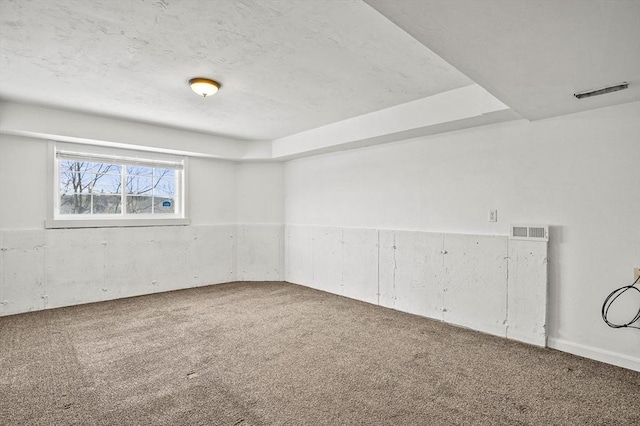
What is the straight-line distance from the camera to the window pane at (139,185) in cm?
529

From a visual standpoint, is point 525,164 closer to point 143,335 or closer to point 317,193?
point 317,193

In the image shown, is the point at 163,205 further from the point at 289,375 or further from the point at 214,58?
the point at 289,375

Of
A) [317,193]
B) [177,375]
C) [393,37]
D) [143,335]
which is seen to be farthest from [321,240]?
[393,37]

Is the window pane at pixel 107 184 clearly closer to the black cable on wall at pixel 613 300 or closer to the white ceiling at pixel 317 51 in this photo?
the white ceiling at pixel 317 51

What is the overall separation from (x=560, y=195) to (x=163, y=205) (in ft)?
17.9

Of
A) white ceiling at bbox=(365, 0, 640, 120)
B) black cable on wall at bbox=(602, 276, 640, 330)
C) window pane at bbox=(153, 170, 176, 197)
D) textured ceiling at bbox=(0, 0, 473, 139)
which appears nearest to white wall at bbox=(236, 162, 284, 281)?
window pane at bbox=(153, 170, 176, 197)

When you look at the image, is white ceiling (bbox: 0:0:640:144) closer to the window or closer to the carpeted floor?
the window

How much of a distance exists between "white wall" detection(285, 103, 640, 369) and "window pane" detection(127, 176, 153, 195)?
3.83 m

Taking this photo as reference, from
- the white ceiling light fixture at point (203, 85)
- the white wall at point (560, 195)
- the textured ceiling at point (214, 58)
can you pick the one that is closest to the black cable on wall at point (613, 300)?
the white wall at point (560, 195)

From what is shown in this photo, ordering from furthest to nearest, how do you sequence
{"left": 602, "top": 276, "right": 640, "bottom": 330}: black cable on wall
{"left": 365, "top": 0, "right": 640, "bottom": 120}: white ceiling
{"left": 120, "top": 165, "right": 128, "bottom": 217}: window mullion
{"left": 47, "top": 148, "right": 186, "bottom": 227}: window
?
{"left": 120, "top": 165, "right": 128, "bottom": 217}: window mullion → {"left": 47, "top": 148, "right": 186, "bottom": 227}: window → {"left": 602, "top": 276, "right": 640, "bottom": 330}: black cable on wall → {"left": 365, "top": 0, "right": 640, "bottom": 120}: white ceiling

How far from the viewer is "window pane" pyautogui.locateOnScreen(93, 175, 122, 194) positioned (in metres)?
5.00

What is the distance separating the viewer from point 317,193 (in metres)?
5.73

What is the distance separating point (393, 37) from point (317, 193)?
3.52 meters

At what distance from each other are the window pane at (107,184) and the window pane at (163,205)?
58cm
